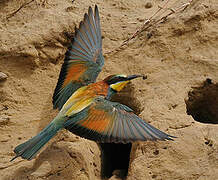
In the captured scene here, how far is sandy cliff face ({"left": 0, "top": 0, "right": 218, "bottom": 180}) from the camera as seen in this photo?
7.64 ft

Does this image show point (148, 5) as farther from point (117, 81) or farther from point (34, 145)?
point (34, 145)

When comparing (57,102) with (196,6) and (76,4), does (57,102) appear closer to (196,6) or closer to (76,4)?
(76,4)

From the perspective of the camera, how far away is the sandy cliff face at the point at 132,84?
233 centimetres

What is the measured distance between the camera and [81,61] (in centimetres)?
296

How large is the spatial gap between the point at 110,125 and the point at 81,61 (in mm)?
814

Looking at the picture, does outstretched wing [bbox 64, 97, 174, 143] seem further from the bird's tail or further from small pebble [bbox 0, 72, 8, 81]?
small pebble [bbox 0, 72, 8, 81]

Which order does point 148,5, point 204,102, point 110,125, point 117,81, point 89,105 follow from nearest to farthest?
point 110,125 → point 89,105 → point 117,81 → point 204,102 → point 148,5

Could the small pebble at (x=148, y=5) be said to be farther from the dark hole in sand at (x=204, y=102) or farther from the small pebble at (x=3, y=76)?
the small pebble at (x=3, y=76)

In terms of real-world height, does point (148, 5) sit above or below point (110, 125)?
above

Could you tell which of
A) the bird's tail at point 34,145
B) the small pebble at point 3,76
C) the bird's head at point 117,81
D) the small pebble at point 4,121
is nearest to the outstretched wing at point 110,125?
the bird's tail at point 34,145

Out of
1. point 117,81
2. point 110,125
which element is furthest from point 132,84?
point 110,125

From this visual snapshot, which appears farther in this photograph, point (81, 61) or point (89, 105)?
point (81, 61)

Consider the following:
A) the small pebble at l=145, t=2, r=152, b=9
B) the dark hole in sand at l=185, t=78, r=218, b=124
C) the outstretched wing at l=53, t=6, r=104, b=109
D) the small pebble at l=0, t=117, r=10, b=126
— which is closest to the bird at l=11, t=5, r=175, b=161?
the outstretched wing at l=53, t=6, r=104, b=109

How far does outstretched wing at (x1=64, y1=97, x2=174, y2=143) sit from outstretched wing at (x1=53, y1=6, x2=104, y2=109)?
1.18 feet
